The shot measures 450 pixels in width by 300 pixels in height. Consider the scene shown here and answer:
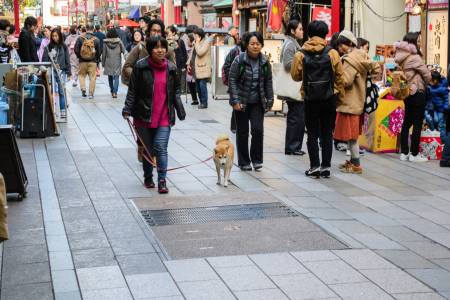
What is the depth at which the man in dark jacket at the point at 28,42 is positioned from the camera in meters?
16.5

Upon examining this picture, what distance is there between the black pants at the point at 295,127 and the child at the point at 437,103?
6.07 feet

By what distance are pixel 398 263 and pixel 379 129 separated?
6.12 meters

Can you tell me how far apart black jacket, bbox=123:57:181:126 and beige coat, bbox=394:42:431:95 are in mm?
3852

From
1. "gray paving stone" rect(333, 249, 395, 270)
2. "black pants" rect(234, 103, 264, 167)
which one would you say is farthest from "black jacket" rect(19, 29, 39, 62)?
"gray paving stone" rect(333, 249, 395, 270)

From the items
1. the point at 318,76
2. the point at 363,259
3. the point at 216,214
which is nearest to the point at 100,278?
the point at 363,259

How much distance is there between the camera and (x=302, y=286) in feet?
19.5

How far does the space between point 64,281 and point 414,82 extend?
698 cm

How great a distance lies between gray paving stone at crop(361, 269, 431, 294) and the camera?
19.3 feet

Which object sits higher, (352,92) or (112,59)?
(112,59)

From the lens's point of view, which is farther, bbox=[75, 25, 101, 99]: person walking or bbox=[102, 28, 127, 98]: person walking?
bbox=[75, 25, 101, 99]: person walking

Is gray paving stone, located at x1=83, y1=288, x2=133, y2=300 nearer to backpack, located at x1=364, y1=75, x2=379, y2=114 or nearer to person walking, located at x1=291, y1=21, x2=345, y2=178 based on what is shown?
person walking, located at x1=291, y1=21, x2=345, y2=178

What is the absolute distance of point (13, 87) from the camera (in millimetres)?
14055

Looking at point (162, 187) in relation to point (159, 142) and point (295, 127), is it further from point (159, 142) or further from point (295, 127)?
point (295, 127)

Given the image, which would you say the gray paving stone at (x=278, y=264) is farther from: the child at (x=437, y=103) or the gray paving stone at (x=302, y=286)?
the child at (x=437, y=103)
